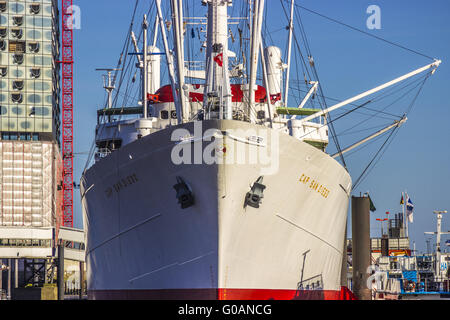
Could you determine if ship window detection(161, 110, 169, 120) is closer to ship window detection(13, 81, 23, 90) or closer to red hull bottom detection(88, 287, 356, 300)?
red hull bottom detection(88, 287, 356, 300)

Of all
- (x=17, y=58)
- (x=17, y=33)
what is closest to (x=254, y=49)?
(x=17, y=58)

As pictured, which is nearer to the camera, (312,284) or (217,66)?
(217,66)

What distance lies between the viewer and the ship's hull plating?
2844cm

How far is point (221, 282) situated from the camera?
2819cm

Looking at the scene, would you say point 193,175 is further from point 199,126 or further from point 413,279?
point 413,279

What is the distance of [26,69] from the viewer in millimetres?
120125

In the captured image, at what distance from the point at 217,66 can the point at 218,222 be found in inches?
257

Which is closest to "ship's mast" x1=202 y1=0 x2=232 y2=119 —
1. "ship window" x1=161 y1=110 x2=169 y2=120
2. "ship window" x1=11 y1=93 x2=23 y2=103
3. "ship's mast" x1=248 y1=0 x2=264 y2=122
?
"ship's mast" x1=248 y1=0 x2=264 y2=122

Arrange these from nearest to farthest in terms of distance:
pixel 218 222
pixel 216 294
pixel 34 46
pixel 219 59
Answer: pixel 216 294
pixel 218 222
pixel 219 59
pixel 34 46

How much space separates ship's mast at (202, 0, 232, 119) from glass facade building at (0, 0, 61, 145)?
92.1 metres

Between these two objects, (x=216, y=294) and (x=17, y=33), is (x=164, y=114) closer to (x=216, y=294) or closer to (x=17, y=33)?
(x=216, y=294)

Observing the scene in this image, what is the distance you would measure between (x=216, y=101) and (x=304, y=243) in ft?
20.9

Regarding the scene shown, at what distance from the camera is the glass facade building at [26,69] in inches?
4697
